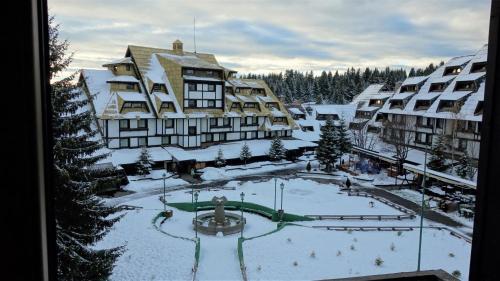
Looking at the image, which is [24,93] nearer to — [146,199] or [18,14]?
[18,14]

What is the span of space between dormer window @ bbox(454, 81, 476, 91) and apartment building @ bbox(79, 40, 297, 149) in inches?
518

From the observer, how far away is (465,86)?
24875 mm

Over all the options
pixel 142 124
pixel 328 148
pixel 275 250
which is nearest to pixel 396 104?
pixel 328 148

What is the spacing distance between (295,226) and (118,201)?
879cm

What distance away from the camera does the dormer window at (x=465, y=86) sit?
78.3 feet

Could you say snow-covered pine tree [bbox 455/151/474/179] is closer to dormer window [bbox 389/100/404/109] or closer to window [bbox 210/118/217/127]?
dormer window [bbox 389/100/404/109]

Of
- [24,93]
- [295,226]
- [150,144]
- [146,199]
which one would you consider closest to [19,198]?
[24,93]

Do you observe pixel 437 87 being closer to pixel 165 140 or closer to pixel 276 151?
pixel 276 151

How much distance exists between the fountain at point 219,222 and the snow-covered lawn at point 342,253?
6.78 feet

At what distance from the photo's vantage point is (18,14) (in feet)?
2.86

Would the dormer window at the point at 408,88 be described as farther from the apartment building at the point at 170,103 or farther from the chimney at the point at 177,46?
the chimney at the point at 177,46

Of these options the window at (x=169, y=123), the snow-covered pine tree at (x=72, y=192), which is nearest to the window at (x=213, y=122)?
the window at (x=169, y=123)

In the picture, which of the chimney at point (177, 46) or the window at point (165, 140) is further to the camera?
the chimney at point (177, 46)

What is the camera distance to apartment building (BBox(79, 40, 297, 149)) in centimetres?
2467
